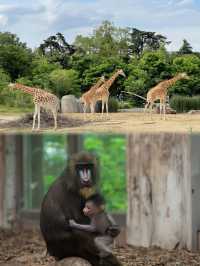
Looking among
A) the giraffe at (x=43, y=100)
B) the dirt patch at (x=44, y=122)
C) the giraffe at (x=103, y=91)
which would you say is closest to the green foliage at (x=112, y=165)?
the dirt patch at (x=44, y=122)

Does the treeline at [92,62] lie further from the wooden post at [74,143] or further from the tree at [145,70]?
the wooden post at [74,143]

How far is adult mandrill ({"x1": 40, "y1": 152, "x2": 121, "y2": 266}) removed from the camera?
2.00 metres

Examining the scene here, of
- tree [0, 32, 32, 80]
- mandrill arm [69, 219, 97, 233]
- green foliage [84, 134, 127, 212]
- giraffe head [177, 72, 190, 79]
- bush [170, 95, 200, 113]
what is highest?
tree [0, 32, 32, 80]

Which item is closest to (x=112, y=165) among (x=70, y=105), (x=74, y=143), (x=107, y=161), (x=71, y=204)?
(x=107, y=161)

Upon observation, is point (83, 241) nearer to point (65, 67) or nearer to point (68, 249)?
point (68, 249)

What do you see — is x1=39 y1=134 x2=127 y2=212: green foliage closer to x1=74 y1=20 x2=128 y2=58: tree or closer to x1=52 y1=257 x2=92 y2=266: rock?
x1=52 y1=257 x2=92 y2=266: rock

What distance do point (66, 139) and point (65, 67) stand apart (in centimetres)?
196

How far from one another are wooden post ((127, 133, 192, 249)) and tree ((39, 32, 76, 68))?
4.94 ft

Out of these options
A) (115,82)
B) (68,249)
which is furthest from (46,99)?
(68,249)

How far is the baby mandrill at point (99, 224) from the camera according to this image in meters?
1.96

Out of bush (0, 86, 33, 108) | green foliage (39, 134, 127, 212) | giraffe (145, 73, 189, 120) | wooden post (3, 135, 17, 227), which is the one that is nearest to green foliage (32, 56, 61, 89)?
bush (0, 86, 33, 108)

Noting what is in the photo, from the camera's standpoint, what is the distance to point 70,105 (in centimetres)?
535

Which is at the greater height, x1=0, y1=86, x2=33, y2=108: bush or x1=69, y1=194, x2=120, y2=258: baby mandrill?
x1=0, y1=86, x2=33, y2=108: bush

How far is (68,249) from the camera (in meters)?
2.11
